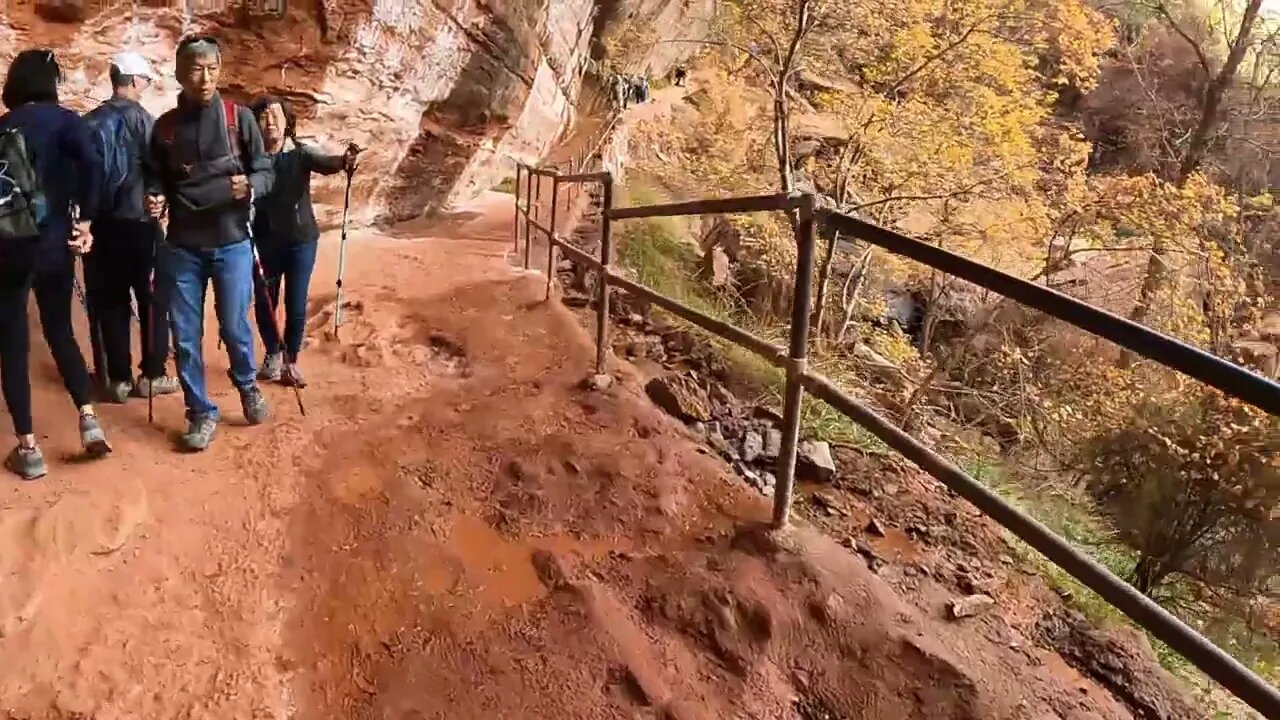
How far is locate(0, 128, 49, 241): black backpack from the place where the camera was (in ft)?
10.4

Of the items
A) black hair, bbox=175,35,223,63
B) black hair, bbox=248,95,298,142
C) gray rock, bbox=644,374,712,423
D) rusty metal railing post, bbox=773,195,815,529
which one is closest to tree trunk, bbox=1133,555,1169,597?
gray rock, bbox=644,374,712,423

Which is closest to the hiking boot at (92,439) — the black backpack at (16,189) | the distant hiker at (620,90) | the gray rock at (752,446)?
the black backpack at (16,189)

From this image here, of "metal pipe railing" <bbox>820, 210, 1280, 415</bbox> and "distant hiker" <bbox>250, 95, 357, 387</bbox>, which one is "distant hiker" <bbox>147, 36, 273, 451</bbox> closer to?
"distant hiker" <bbox>250, 95, 357, 387</bbox>

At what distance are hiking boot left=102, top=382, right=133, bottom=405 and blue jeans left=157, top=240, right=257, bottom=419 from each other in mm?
657

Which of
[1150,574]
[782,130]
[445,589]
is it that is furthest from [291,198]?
[1150,574]

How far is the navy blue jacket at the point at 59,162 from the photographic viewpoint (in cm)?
335

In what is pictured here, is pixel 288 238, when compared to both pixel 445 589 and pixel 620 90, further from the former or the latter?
pixel 620 90

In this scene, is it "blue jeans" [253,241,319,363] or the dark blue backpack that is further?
"blue jeans" [253,241,319,363]

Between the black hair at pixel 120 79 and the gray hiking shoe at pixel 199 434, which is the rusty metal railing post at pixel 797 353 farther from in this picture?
the black hair at pixel 120 79

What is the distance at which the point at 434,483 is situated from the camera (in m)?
3.60

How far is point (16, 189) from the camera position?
3180 mm

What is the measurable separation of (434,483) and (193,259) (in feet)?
4.84

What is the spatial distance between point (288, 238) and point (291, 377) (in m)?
0.76

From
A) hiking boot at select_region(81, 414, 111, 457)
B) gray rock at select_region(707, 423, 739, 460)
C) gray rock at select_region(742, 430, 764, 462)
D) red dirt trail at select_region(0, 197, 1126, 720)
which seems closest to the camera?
red dirt trail at select_region(0, 197, 1126, 720)
